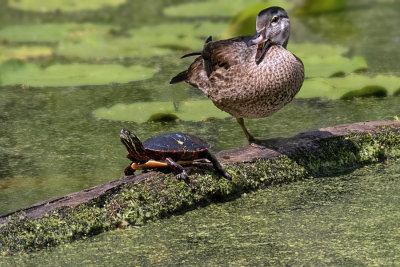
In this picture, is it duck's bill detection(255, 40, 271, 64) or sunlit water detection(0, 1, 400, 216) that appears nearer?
duck's bill detection(255, 40, 271, 64)

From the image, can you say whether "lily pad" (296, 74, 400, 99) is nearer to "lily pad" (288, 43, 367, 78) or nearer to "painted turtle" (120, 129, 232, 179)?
"lily pad" (288, 43, 367, 78)

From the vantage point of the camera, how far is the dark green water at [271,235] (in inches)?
114

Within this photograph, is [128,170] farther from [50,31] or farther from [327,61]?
[50,31]

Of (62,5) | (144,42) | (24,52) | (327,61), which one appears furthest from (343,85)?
(62,5)

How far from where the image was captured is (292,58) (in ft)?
12.8

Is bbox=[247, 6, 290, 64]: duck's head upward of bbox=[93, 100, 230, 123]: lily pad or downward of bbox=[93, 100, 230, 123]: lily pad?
upward

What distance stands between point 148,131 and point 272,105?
1.13m

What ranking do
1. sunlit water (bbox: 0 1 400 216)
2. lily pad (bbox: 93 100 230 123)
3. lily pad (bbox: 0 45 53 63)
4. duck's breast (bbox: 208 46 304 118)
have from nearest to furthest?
duck's breast (bbox: 208 46 304 118) → sunlit water (bbox: 0 1 400 216) → lily pad (bbox: 93 100 230 123) → lily pad (bbox: 0 45 53 63)

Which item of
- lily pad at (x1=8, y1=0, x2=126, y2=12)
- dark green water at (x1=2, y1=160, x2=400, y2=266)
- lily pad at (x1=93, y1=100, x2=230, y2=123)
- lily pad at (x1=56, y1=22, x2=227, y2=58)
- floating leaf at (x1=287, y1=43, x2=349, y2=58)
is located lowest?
dark green water at (x1=2, y1=160, x2=400, y2=266)

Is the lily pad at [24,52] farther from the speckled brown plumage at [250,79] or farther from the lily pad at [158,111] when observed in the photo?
the speckled brown plumage at [250,79]

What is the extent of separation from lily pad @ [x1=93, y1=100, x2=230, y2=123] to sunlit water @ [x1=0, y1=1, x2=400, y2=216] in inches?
2.2

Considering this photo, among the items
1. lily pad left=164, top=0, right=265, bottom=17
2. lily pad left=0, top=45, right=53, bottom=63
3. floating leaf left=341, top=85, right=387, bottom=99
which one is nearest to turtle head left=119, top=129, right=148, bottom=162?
floating leaf left=341, top=85, right=387, bottom=99

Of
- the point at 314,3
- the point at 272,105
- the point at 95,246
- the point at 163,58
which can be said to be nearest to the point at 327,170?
the point at 272,105

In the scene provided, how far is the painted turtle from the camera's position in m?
3.51
